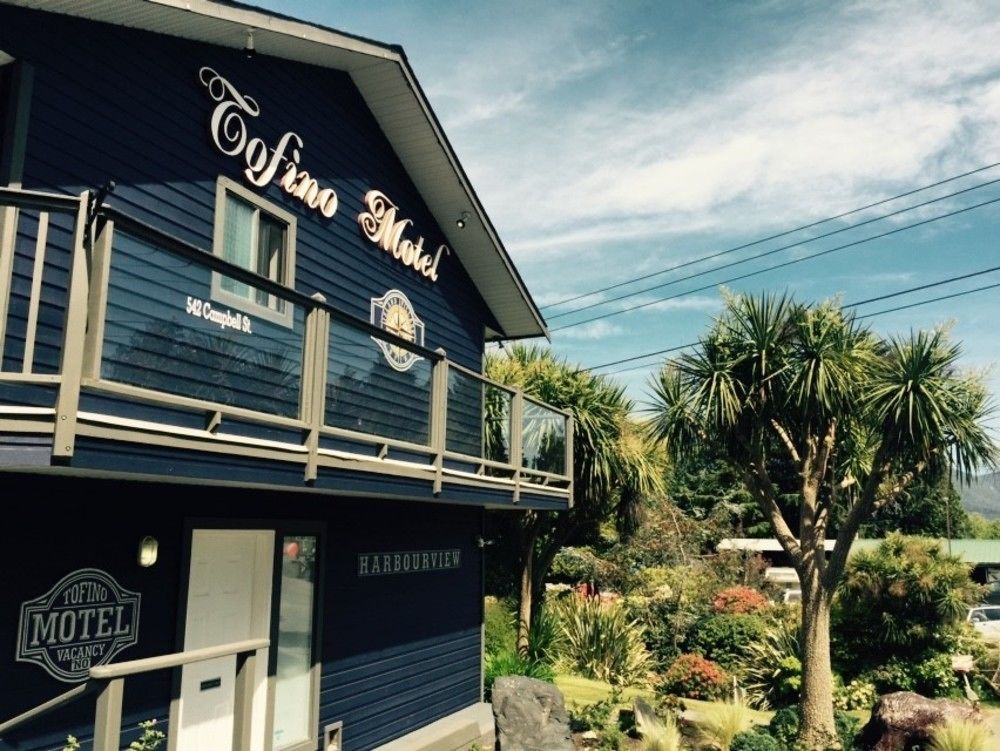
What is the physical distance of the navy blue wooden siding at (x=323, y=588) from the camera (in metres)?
6.53

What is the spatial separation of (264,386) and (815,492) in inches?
446

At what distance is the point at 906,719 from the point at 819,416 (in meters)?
5.04

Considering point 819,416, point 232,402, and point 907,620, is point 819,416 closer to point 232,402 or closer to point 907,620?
point 907,620

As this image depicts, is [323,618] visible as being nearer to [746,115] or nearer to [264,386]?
[264,386]

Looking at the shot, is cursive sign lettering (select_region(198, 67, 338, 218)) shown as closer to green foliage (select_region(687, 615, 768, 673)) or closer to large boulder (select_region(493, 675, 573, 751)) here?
large boulder (select_region(493, 675, 573, 751))

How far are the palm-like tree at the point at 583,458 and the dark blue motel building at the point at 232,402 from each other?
4.51 metres

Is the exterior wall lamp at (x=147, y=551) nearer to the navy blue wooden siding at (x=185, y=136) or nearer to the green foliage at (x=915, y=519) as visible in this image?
the navy blue wooden siding at (x=185, y=136)

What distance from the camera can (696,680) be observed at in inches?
712

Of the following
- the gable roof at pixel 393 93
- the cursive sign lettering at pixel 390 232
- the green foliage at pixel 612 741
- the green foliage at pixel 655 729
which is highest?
the gable roof at pixel 393 93

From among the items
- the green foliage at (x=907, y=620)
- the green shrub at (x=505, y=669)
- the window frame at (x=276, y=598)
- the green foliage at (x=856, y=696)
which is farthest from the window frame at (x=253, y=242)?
the green foliage at (x=907, y=620)

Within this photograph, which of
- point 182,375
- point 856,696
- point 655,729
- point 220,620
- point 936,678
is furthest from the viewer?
point 936,678

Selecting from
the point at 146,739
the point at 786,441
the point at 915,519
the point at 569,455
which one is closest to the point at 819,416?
the point at 786,441

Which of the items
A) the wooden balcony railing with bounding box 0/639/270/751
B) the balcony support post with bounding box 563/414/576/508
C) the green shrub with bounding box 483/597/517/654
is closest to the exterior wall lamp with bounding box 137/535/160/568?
the wooden balcony railing with bounding box 0/639/270/751

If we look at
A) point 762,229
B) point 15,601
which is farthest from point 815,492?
point 762,229
